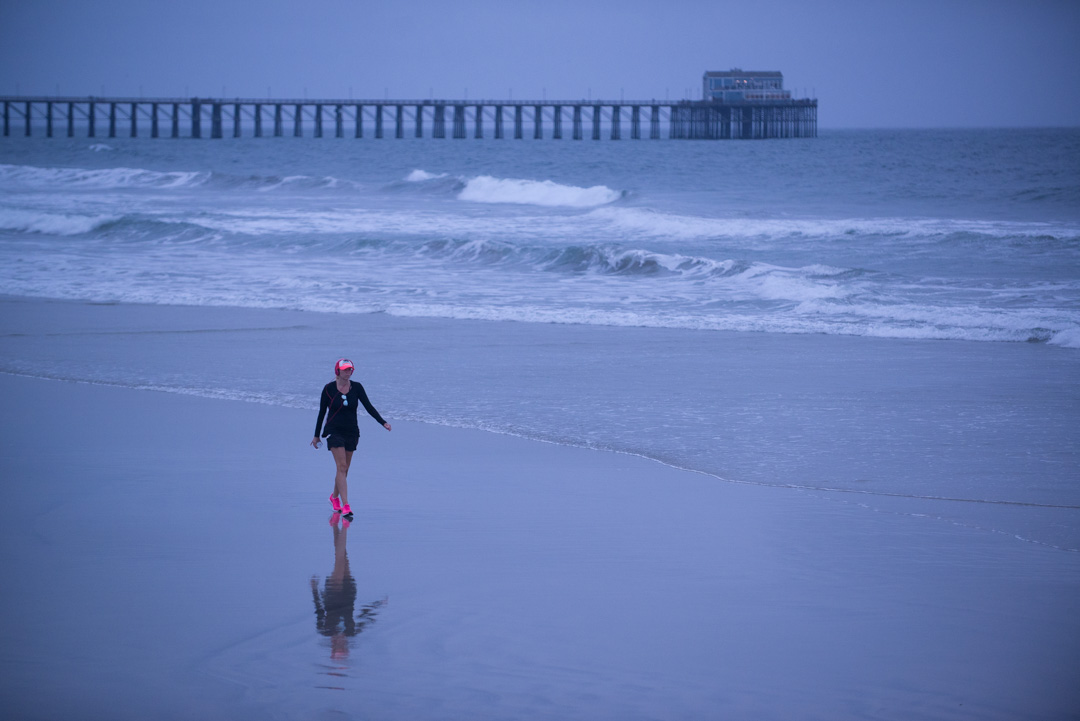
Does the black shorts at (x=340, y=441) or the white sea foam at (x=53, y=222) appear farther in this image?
the white sea foam at (x=53, y=222)

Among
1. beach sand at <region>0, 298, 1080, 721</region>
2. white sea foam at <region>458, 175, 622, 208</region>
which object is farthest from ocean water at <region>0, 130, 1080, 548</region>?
white sea foam at <region>458, 175, 622, 208</region>

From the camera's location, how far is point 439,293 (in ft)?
59.4

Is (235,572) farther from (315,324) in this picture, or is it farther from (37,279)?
(37,279)

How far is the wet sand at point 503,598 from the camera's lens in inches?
158

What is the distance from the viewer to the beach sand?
4.02 metres

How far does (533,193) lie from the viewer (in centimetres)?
4891

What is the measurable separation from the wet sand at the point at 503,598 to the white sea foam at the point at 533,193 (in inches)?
1441

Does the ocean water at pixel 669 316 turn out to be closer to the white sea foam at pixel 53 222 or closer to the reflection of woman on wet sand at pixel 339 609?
the white sea foam at pixel 53 222

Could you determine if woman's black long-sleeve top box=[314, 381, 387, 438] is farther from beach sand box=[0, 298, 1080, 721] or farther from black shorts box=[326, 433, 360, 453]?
beach sand box=[0, 298, 1080, 721]

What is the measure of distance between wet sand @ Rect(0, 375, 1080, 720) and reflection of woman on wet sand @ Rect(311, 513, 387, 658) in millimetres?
16

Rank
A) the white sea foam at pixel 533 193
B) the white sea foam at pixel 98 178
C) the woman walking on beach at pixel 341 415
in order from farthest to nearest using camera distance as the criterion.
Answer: the white sea foam at pixel 98 178 → the white sea foam at pixel 533 193 → the woman walking on beach at pixel 341 415

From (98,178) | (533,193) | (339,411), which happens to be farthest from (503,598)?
(98,178)

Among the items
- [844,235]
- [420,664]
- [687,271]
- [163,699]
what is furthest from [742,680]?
[844,235]

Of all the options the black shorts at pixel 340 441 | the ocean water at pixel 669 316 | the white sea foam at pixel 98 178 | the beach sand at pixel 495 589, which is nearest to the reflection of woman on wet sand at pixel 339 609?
the beach sand at pixel 495 589
